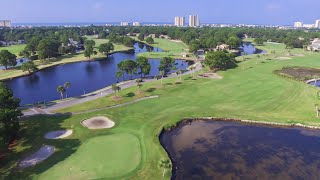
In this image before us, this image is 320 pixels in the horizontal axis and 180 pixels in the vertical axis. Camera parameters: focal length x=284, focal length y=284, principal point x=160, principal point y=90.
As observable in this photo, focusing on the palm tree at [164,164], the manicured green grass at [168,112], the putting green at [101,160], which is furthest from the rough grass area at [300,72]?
the palm tree at [164,164]

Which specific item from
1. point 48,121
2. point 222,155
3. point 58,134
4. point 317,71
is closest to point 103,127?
point 58,134

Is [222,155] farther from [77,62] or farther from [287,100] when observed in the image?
[77,62]

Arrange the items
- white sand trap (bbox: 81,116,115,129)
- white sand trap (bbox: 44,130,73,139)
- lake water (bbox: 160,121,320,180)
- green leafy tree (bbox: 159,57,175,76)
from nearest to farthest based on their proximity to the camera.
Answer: lake water (bbox: 160,121,320,180) → white sand trap (bbox: 44,130,73,139) → white sand trap (bbox: 81,116,115,129) → green leafy tree (bbox: 159,57,175,76)

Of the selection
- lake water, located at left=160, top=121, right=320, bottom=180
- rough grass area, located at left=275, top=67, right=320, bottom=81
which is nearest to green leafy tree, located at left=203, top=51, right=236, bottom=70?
rough grass area, located at left=275, top=67, right=320, bottom=81

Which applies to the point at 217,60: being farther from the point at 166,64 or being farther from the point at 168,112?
the point at 168,112

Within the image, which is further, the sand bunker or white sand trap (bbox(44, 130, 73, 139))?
the sand bunker

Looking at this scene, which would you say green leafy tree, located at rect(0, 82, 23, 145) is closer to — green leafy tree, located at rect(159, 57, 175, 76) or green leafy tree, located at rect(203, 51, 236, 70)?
green leafy tree, located at rect(159, 57, 175, 76)

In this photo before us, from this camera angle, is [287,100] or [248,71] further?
[248,71]
